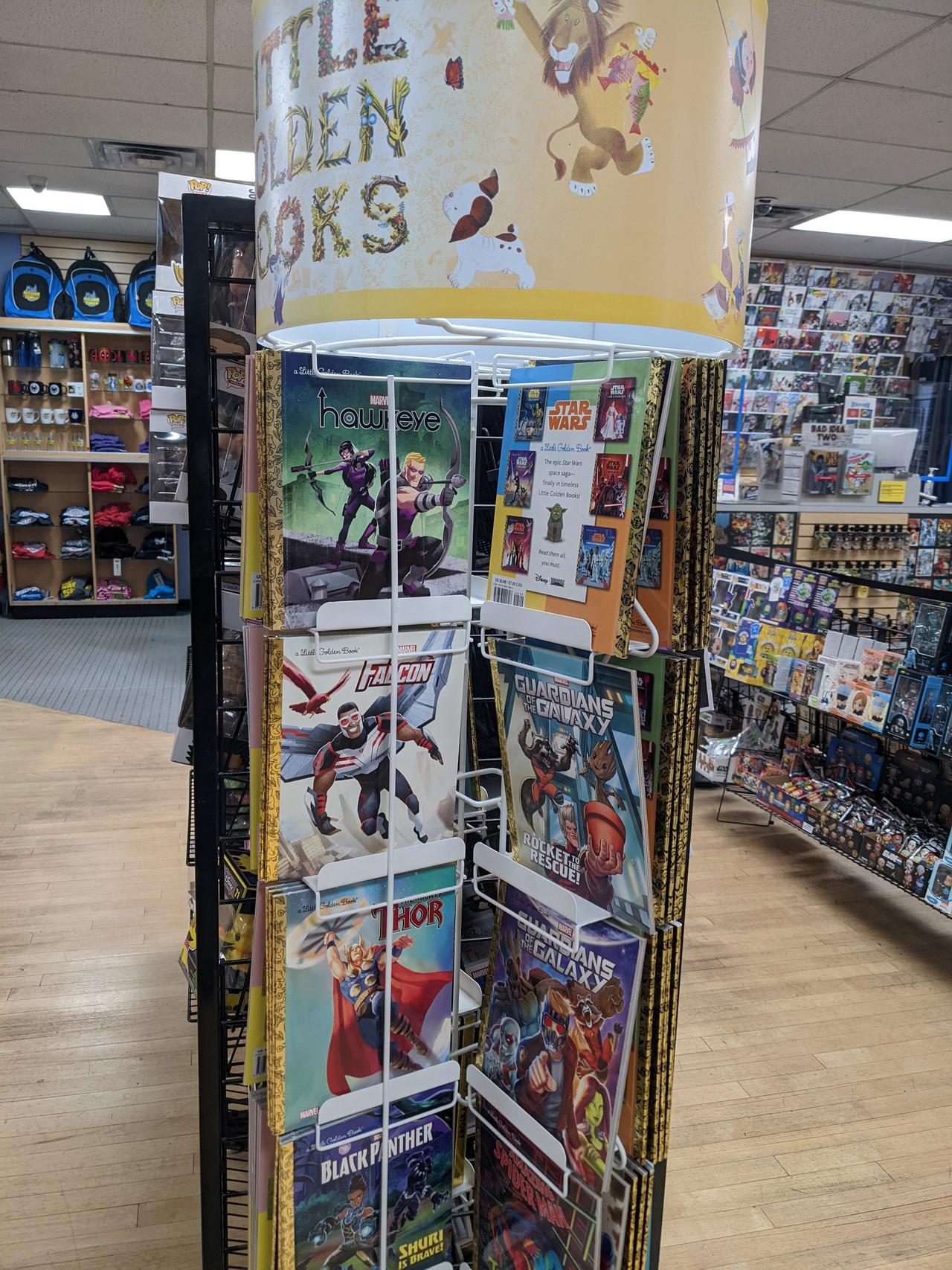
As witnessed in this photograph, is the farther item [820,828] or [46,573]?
[46,573]

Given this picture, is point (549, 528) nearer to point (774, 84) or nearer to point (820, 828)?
point (820, 828)

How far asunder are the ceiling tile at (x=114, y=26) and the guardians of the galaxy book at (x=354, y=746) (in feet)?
10.9

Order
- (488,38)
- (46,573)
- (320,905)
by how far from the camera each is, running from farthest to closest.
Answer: (46,573)
(320,905)
(488,38)

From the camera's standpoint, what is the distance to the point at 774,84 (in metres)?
4.18

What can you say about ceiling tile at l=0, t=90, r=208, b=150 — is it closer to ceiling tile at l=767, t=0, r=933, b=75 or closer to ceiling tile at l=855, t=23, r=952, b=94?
ceiling tile at l=767, t=0, r=933, b=75

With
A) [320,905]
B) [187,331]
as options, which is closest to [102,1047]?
[320,905]

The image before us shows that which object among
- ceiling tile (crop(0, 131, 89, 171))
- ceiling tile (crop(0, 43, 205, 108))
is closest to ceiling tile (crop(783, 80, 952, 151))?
ceiling tile (crop(0, 43, 205, 108))

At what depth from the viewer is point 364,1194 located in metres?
1.31

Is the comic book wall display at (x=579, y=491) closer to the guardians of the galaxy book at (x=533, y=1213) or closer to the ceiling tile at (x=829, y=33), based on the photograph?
the guardians of the galaxy book at (x=533, y=1213)

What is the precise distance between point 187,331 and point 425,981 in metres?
0.95

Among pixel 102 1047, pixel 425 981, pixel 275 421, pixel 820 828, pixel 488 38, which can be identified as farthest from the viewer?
pixel 820 828

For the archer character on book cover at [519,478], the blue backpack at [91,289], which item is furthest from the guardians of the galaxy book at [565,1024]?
the blue backpack at [91,289]

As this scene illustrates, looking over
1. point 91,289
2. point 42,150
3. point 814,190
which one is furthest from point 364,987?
point 91,289

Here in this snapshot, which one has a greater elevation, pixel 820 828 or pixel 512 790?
pixel 512 790
